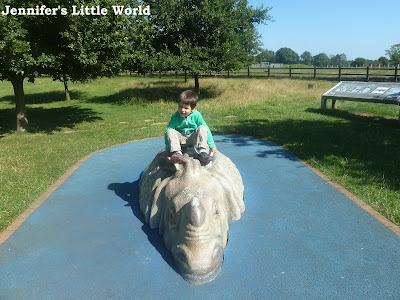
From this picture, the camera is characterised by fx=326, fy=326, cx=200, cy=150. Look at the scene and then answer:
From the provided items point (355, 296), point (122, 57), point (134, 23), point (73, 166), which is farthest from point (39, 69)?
point (355, 296)

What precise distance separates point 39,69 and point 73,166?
654 cm

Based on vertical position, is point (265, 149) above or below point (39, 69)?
below

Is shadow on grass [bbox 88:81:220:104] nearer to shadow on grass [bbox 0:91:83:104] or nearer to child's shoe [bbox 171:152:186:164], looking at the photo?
shadow on grass [bbox 0:91:83:104]

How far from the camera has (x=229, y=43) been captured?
21.3m

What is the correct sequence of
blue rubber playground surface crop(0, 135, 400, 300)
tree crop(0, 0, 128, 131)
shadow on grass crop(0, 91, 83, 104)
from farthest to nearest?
shadow on grass crop(0, 91, 83, 104) < tree crop(0, 0, 128, 131) < blue rubber playground surface crop(0, 135, 400, 300)

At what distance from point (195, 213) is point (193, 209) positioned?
5 cm

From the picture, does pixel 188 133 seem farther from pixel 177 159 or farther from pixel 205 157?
pixel 177 159

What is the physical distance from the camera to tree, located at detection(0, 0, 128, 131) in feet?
36.1

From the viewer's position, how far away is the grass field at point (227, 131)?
677 centimetres

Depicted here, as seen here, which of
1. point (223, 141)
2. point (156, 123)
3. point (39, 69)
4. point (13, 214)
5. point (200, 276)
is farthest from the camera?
point (156, 123)

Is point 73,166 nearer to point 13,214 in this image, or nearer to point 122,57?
point 13,214

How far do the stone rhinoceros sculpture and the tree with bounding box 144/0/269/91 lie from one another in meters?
14.9

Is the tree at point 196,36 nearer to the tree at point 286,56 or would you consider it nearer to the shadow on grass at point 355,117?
the shadow on grass at point 355,117

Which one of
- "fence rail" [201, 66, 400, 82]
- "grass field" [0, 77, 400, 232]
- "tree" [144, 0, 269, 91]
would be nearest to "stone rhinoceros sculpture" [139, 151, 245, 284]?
"grass field" [0, 77, 400, 232]
